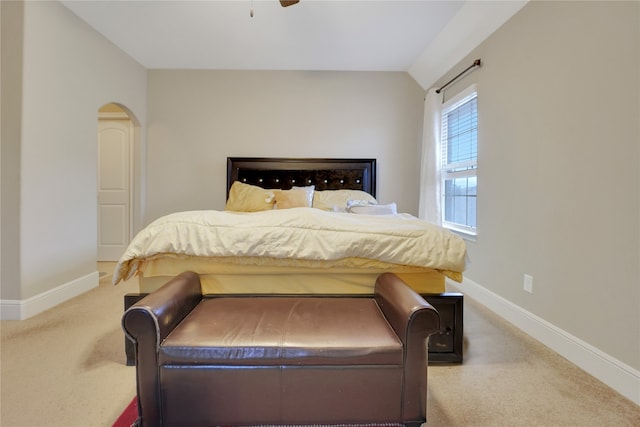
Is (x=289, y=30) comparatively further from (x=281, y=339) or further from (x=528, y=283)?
(x=528, y=283)

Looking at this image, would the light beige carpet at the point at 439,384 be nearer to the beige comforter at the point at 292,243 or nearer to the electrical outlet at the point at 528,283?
the electrical outlet at the point at 528,283

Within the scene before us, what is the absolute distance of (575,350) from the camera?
1.80 meters

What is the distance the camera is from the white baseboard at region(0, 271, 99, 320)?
2342mm

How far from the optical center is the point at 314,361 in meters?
1.18

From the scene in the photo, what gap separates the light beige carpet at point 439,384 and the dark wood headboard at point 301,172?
2.29m

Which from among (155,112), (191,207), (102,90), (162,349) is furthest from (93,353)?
(155,112)

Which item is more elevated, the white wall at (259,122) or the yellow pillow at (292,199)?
the white wall at (259,122)

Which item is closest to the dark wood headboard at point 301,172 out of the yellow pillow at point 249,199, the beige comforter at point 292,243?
the yellow pillow at point 249,199

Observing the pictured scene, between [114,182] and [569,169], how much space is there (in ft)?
17.1

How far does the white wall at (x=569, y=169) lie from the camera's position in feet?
5.07

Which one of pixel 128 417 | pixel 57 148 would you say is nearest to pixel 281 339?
pixel 128 417

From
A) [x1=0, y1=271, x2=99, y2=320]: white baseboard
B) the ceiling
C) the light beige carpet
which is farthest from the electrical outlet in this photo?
[x1=0, y1=271, x2=99, y2=320]: white baseboard

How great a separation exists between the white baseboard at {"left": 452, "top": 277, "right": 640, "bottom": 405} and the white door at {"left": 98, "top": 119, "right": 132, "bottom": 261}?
471 centimetres

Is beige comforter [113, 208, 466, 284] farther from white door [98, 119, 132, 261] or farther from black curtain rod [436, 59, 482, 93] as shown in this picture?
white door [98, 119, 132, 261]
